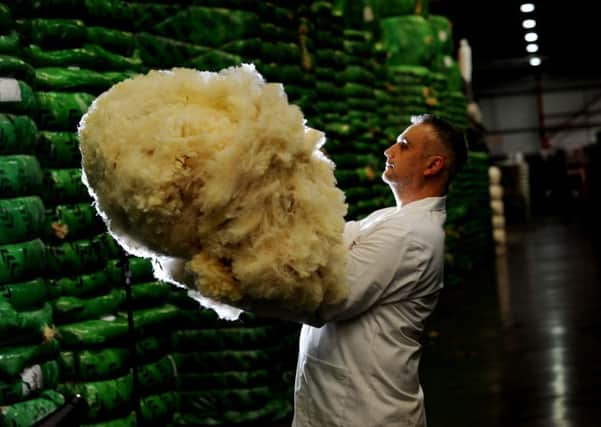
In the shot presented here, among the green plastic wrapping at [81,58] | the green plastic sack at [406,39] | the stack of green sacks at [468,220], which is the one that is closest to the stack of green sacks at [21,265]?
the green plastic wrapping at [81,58]

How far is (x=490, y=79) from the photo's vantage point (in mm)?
38625

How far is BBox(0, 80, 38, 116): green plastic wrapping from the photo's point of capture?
3.66 meters

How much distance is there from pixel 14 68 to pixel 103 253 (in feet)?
3.57

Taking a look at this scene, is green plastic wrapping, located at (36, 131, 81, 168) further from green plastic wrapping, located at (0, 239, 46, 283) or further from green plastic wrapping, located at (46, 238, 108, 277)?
green plastic wrapping, located at (0, 239, 46, 283)

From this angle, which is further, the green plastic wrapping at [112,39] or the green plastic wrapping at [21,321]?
the green plastic wrapping at [112,39]

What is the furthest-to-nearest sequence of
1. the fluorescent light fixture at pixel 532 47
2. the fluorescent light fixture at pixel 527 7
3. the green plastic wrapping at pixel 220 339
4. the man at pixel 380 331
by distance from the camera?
the fluorescent light fixture at pixel 532 47 → the fluorescent light fixture at pixel 527 7 → the green plastic wrapping at pixel 220 339 → the man at pixel 380 331

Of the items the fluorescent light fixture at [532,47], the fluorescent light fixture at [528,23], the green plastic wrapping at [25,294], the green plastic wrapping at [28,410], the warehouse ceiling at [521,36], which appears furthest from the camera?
the fluorescent light fixture at [532,47]

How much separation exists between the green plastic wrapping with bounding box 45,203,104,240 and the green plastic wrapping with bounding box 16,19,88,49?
72 centimetres

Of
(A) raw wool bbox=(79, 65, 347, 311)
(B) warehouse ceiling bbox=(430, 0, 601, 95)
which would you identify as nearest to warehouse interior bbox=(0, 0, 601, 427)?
(A) raw wool bbox=(79, 65, 347, 311)

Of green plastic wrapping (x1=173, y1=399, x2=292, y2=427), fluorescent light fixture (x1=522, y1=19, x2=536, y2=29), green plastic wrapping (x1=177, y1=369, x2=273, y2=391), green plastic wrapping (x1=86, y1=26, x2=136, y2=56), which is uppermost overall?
fluorescent light fixture (x1=522, y1=19, x2=536, y2=29)

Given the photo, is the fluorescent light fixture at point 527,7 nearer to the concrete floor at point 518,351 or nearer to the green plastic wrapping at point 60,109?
the concrete floor at point 518,351

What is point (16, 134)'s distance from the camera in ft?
12.0

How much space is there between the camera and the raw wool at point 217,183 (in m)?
2.17

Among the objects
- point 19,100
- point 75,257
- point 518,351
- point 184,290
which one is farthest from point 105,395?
point 518,351
